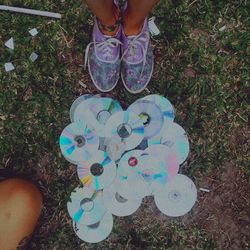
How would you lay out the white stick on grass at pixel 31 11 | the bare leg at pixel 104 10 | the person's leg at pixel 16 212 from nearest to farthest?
the bare leg at pixel 104 10, the person's leg at pixel 16 212, the white stick on grass at pixel 31 11

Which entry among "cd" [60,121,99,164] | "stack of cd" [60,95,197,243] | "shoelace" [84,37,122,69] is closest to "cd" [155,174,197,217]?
"stack of cd" [60,95,197,243]

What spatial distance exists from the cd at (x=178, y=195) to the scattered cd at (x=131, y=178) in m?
0.09

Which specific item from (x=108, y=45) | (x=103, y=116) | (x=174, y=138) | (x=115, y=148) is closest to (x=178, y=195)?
(x=174, y=138)

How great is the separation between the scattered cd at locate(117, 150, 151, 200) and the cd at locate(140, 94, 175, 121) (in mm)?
233

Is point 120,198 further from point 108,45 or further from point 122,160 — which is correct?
point 108,45

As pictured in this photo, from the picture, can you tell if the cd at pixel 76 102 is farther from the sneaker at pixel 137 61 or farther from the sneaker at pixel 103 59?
the sneaker at pixel 137 61

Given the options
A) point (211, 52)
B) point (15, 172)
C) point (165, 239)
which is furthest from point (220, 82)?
point (15, 172)

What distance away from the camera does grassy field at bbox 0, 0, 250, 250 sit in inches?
95.5

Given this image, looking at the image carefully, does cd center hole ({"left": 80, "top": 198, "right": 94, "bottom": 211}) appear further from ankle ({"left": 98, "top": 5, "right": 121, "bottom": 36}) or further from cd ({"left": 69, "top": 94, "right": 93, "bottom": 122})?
ankle ({"left": 98, "top": 5, "right": 121, "bottom": 36})

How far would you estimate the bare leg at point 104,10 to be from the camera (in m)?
1.91

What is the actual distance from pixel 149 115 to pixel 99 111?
261mm

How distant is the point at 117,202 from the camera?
94.2 inches

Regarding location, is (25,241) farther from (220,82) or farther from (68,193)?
(220,82)

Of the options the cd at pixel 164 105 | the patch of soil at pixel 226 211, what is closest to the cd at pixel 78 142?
the cd at pixel 164 105
